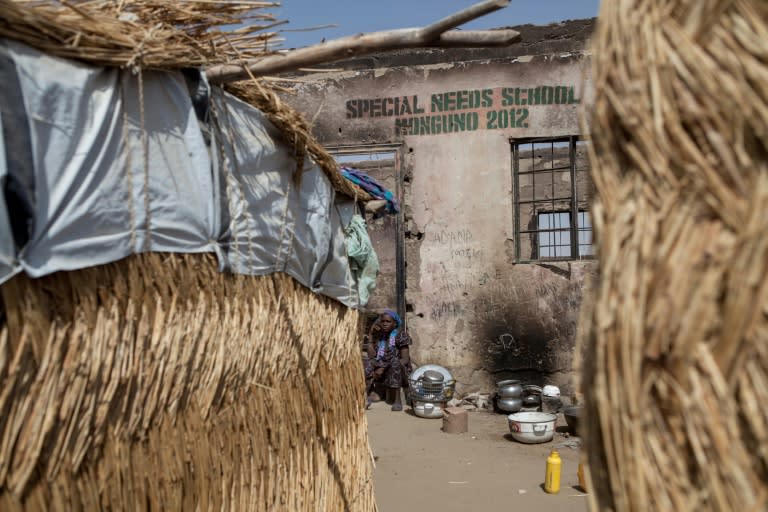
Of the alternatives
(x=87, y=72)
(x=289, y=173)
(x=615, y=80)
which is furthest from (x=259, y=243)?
(x=615, y=80)

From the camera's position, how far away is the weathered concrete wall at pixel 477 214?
30.2 feet

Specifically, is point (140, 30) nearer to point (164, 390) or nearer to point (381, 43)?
point (381, 43)

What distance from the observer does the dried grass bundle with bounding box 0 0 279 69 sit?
175 cm

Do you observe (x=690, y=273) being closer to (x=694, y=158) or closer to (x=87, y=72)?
(x=694, y=158)

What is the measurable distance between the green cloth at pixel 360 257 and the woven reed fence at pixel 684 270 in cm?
321

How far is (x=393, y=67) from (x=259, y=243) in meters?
7.84

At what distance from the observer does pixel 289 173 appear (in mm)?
3152

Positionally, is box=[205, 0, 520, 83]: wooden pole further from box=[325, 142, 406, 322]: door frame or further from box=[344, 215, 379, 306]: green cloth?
box=[325, 142, 406, 322]: door frame

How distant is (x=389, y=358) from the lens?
9.19 m

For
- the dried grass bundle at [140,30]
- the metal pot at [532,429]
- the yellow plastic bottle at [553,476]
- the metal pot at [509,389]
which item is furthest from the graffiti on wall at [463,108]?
the dried grass bundle at [140,30]

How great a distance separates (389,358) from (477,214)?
8.63 ft

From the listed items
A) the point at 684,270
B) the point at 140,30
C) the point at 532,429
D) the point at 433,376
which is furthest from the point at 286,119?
the point at 433,376

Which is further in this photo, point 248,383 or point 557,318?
point 557,318

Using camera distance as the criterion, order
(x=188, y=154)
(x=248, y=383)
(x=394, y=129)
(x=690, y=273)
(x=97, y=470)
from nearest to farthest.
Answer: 1. (x=690, y=273)
2. (x=97, y=470)
3. (x=188, y=154)
4. (x=248, y=383)
5. (x=394, y=129)
